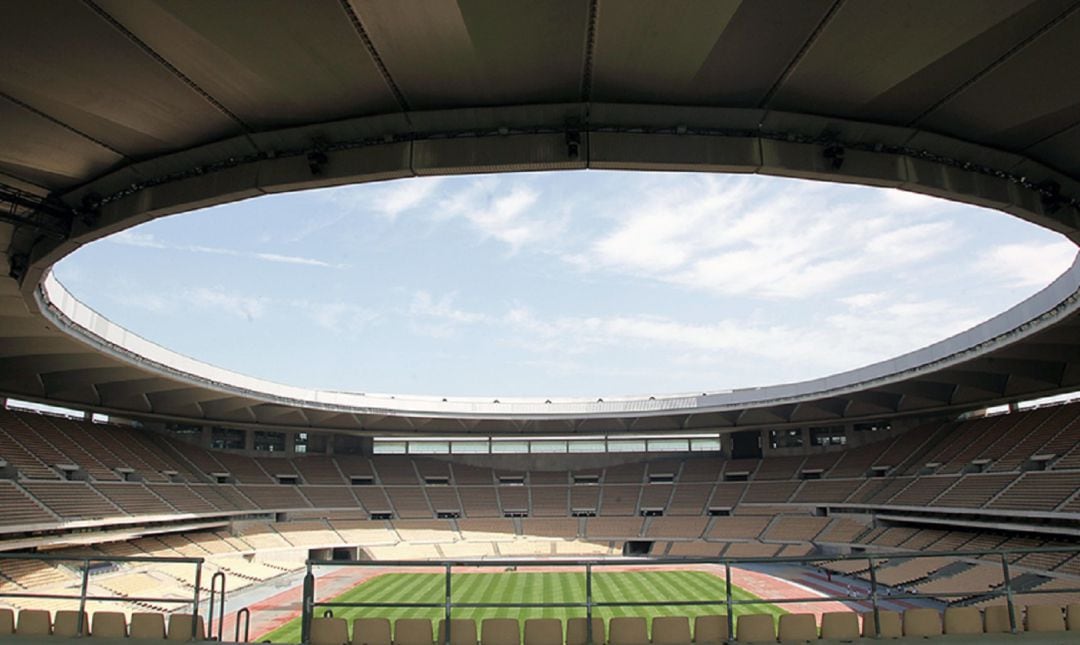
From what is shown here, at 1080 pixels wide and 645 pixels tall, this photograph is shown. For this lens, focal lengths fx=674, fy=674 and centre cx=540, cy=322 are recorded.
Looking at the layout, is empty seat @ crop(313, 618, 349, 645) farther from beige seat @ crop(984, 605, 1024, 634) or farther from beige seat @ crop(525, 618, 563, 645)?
beige seat @ crop(984, 605, 1024, 634)

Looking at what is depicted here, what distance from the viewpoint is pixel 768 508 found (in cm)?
4891

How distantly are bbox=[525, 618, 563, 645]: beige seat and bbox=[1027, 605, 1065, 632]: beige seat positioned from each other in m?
5.18

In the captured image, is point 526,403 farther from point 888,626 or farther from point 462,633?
point 462,633

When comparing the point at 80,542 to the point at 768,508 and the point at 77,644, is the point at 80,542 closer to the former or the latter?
the point at 77,644

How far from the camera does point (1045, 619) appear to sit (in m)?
7.44

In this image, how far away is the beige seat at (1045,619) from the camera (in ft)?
24.2

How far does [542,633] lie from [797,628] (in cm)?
270

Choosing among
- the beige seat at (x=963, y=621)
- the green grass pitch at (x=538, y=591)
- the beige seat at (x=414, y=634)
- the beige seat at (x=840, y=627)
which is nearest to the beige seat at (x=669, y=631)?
the beige seat at (x=840, y=627)

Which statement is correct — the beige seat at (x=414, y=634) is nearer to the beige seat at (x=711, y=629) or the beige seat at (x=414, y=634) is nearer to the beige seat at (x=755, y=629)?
the beige seat at (x=711, y=629)

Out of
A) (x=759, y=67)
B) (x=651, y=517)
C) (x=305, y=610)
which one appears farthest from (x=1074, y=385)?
(x=305, y=610)

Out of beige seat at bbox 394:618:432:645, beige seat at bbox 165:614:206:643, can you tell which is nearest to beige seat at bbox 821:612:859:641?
beige seat at bbox 394:618:432:645

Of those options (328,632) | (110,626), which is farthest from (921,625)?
(110,626)

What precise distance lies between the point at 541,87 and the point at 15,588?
92.3 feet

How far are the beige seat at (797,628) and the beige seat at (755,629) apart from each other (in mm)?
137
